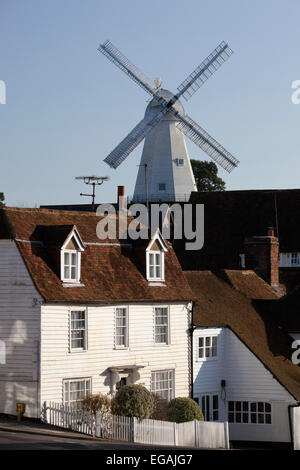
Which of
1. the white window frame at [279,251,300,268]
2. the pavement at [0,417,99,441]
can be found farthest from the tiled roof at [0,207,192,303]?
the white window frame at [279,251,300,268]

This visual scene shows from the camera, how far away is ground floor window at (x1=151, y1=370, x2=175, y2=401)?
47469 millimetres

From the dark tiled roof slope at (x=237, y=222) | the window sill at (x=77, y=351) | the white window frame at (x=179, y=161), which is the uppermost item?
the white window frame at (x=179, y=161)

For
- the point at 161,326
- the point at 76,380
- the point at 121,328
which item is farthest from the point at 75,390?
the point at 161,326

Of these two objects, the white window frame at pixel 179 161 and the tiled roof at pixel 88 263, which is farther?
the white window frame at pixel 179 161

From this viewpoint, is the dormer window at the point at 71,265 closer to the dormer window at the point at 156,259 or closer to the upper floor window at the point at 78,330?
the upper floor window at the point at 78,330

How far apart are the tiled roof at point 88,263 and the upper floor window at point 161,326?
0.70m

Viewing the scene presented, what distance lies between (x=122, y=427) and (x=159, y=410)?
4662 mm

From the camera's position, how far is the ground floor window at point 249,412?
164ft

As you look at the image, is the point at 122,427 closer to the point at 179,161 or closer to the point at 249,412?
the point at 249,412

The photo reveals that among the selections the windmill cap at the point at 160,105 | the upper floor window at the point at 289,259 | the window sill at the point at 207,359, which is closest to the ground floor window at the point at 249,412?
the window sill at the point at 207,359

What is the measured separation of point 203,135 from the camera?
8706cm

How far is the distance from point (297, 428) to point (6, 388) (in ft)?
48.0

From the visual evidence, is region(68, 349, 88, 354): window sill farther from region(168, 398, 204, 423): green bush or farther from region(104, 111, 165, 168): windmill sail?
region(104, 111, 165, 168): windmill sail
